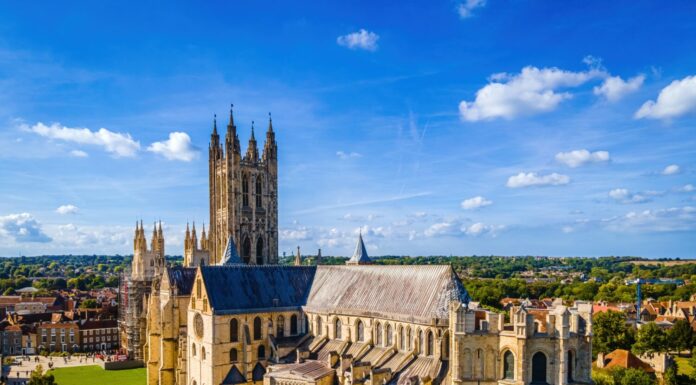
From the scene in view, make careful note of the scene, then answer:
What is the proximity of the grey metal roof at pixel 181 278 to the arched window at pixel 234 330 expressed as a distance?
10.4 meters

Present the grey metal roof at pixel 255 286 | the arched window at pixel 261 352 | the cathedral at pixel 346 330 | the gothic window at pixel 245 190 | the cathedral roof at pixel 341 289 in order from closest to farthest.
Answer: the cathedral at pixel 346 330 < the cathedral roof at pixel 341 289 < the grey metal roof at pixel 255 286 < the arched window at pixel 261 352 < the gothic window at pixel 245 190

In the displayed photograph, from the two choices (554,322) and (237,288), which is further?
(237,288)

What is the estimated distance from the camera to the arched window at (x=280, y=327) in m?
57.1

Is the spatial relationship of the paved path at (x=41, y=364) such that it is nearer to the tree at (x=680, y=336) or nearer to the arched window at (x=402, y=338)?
the arched window at (x=402, y=338)

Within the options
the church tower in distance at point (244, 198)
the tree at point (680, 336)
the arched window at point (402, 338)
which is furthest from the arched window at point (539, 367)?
the tree at point (680, 336)

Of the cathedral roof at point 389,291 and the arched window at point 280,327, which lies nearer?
the cathedral roof at point 389,291

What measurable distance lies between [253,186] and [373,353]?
126 feet

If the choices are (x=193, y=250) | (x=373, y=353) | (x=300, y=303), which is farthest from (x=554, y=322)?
(x=193, y=250)

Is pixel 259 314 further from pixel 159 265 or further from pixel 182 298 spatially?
pixel 159 265

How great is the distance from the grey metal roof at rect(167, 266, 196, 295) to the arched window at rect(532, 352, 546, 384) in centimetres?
3831

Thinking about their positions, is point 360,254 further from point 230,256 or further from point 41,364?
point 41,364

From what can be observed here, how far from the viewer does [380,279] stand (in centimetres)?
5269

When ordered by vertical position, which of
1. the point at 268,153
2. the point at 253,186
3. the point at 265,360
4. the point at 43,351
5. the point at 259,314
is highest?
the point at 268,153

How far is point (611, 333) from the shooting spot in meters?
90.8
